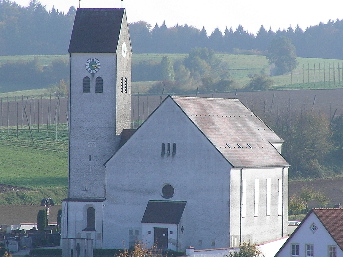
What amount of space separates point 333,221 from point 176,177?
12751 mm

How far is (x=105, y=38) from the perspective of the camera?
7444 cm

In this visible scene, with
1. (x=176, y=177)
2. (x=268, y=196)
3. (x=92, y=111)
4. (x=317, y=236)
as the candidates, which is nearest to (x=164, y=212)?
(x=176, y=177)

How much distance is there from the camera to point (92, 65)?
7469 centimetres

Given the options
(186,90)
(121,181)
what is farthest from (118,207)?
(186,90)

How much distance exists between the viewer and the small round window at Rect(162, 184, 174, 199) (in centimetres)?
7112

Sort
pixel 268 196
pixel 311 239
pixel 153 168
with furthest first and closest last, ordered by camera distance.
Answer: pixel 268 196 < pixel 153 168 < pixel 311 239

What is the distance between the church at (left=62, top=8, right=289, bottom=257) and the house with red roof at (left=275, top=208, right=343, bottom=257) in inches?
353

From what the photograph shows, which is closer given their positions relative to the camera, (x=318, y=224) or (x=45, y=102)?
(x=318, y=224)

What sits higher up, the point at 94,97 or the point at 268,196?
the point at 94,97

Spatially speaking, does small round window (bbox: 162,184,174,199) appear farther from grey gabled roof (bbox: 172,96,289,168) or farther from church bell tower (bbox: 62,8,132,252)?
church bell tower (bbox: 62,8,132,252)

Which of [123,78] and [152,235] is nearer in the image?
[152,235]

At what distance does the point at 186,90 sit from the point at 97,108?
98.3 m

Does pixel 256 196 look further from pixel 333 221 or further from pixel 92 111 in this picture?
pixel 333 221

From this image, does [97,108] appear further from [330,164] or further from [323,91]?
[323,91]
